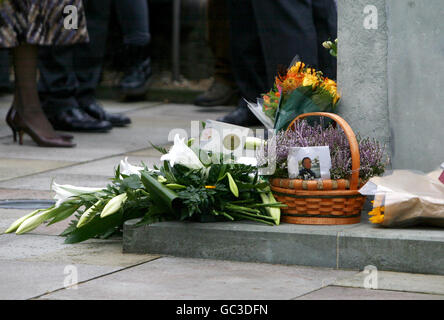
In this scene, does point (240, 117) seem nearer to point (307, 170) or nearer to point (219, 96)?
point (219, 96)

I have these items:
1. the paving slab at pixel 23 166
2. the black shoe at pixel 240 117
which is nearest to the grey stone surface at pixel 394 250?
the paving slab at pixel 23 166

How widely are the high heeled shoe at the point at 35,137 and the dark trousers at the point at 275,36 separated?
1.64 meters

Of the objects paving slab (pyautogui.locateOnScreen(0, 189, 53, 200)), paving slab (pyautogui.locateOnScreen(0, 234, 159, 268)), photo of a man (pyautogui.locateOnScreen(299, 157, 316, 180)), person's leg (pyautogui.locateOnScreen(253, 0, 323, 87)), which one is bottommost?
paving slab (pyautogui.locateOnScreen(0, 234, 159, 268))

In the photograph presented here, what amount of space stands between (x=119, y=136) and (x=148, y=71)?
96.8 inches

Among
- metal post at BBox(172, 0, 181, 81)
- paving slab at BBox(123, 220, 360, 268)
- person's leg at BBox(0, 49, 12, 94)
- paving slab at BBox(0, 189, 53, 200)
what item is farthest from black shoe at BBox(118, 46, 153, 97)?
paving slab at BBox(123, 220, 360, 268)

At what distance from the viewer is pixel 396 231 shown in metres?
3.78

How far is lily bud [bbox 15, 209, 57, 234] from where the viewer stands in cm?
429

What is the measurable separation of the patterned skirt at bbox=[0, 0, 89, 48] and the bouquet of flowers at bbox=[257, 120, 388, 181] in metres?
3.18

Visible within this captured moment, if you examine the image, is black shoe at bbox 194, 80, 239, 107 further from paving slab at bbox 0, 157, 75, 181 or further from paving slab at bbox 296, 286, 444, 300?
paving slab at bbox 296, 286, 444, 300

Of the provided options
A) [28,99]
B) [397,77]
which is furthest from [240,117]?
[397,77]

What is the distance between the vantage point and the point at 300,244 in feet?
12.5

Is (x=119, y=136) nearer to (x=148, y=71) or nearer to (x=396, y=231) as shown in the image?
(x=148, y=71)

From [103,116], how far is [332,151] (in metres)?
4.37
